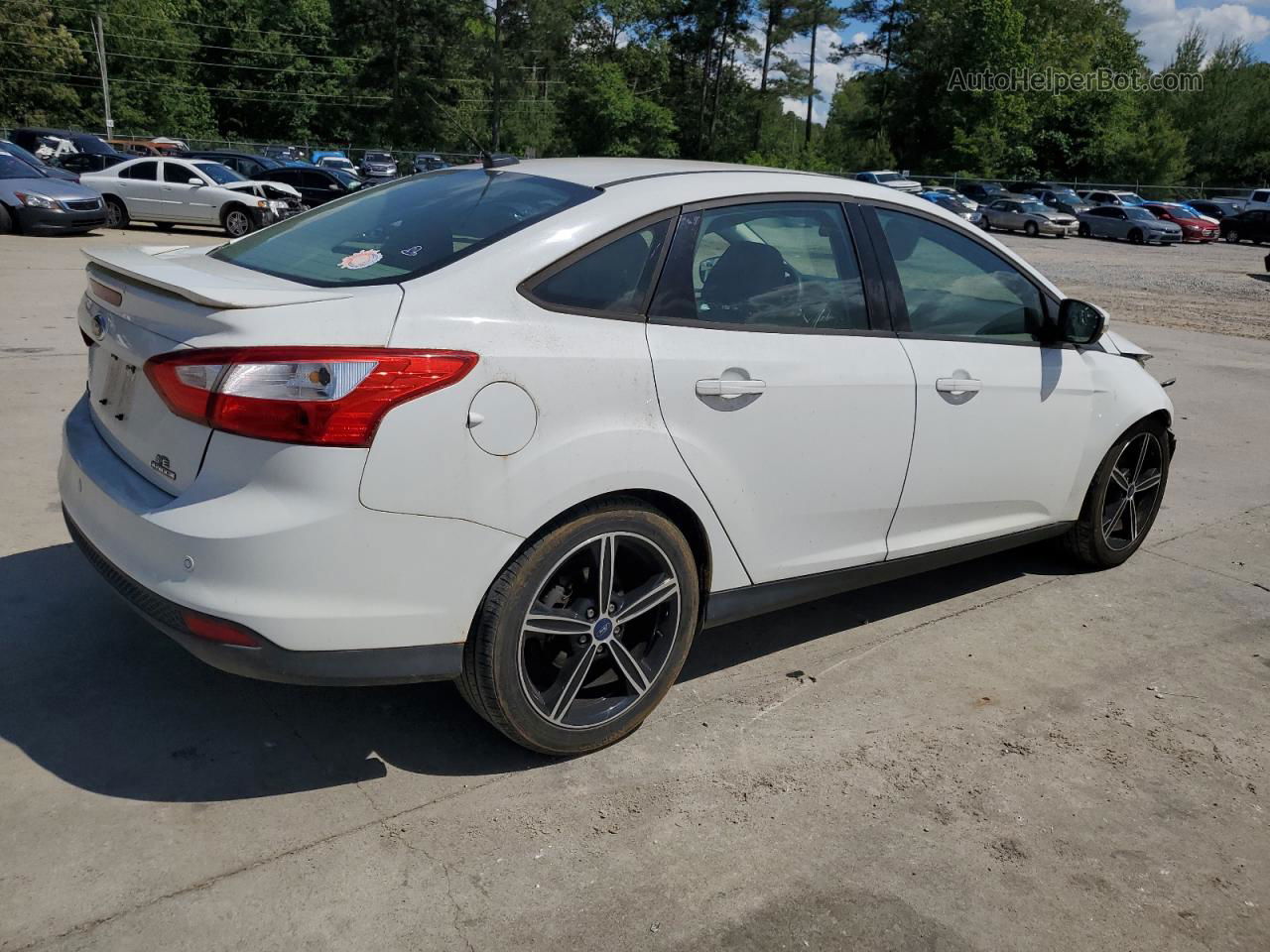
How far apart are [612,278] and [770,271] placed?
2.24ft

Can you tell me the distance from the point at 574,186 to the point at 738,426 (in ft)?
3.01

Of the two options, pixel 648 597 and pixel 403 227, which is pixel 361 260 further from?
pixel 648 597

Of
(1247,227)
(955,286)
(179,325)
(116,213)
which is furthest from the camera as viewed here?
(1247,227)

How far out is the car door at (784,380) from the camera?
3207 millimetres

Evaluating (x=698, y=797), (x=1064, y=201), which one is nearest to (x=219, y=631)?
(x=698, y=797)

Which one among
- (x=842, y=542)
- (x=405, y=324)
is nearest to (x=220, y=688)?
(x=405, y=324)

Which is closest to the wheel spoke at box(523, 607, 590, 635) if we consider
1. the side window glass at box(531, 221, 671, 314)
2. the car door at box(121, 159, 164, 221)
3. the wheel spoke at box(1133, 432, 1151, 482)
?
the side window glass at box(531, 221, 671, 314)

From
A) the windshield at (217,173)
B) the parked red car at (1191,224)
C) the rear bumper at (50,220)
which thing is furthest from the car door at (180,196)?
the parked red car at (1191,224)

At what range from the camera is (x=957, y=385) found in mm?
3906

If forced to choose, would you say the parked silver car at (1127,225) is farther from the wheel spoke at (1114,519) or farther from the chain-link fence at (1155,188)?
the wheel spoke at (1114,519)

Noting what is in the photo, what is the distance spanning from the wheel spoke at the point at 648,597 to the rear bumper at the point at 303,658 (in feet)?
1.76

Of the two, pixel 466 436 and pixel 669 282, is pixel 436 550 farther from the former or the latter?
pixel 669 282

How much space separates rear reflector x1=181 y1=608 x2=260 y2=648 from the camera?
8.59ft

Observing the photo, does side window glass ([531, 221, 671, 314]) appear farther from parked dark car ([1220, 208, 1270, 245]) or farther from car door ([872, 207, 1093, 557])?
parked dark car ([1220, 208, 1270, 245])
